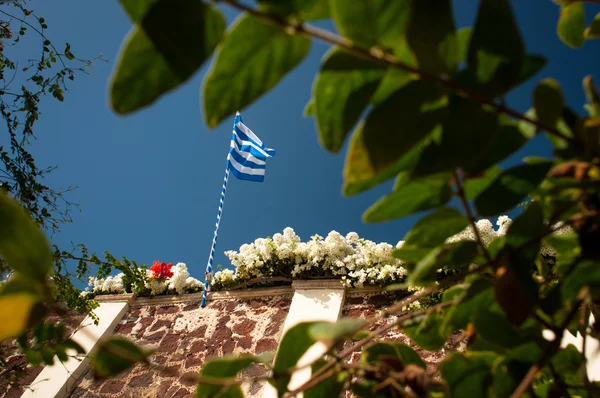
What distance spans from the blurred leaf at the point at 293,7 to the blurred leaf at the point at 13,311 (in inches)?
11.0

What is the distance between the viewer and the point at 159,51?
31 centimetres

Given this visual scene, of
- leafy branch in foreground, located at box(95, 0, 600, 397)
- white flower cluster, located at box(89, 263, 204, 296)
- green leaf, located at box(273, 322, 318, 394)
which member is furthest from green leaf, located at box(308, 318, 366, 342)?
white flower cluster, located at box(89, 263, 204, 296)

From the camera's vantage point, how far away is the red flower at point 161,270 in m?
4.71

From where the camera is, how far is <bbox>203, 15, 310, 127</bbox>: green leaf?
1.11ft

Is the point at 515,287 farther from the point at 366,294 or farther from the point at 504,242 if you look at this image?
the point at 366,294

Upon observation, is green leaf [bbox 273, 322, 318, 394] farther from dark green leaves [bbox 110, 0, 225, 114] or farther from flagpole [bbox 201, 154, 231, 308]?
flagpole [bbox 201, 154, 231, 308]

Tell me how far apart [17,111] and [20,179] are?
0.54 meters

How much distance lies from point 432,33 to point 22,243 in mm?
353

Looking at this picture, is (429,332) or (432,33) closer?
(432,33)

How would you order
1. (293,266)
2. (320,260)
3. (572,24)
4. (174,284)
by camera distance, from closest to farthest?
(572,24), (320,260), (293,266), (174,284)

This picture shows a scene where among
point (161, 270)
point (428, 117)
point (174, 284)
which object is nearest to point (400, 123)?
point (428, 117)

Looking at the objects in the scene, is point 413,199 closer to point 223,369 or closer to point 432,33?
point 432,33

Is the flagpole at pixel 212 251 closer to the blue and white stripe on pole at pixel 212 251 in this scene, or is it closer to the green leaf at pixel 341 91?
the blue and white stripe on pole at pixel 212 251

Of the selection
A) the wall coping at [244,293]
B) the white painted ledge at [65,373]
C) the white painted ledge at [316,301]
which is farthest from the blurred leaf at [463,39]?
the white painted ledge at [65,373]
